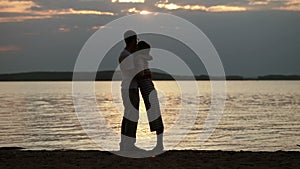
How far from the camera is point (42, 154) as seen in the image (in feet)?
34.9

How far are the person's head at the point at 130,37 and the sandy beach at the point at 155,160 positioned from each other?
2192mm

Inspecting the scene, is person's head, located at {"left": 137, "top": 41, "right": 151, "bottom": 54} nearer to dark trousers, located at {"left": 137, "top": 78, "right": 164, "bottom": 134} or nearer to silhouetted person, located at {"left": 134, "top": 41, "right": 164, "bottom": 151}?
silhouetted person, located at {"left": 134, "top": 41, "right": 164, "bottom": 151}

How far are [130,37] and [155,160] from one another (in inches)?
96.1

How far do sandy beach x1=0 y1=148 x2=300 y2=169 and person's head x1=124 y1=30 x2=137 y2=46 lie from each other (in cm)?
219

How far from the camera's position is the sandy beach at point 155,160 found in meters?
9.08

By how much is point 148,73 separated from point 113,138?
54.1 feet

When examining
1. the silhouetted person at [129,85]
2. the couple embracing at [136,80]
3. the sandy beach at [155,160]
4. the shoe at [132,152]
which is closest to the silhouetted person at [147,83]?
the couple embracing at [136,80]

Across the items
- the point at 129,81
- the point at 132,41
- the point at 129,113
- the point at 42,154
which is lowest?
the point at 42,154

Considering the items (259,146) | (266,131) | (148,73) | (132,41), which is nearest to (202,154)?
(148,73)

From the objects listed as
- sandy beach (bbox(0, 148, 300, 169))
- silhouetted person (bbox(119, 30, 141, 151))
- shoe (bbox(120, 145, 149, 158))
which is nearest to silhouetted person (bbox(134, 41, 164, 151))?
silhouetted person (bbox(119, 30, 141, 151))

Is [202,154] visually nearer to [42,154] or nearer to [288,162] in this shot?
[288,162]

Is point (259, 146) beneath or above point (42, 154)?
beneath

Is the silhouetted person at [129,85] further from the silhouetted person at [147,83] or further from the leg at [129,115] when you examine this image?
the silhouetted person at [147,83]

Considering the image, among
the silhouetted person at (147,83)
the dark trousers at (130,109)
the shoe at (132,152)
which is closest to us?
the shoe at (132,152)
